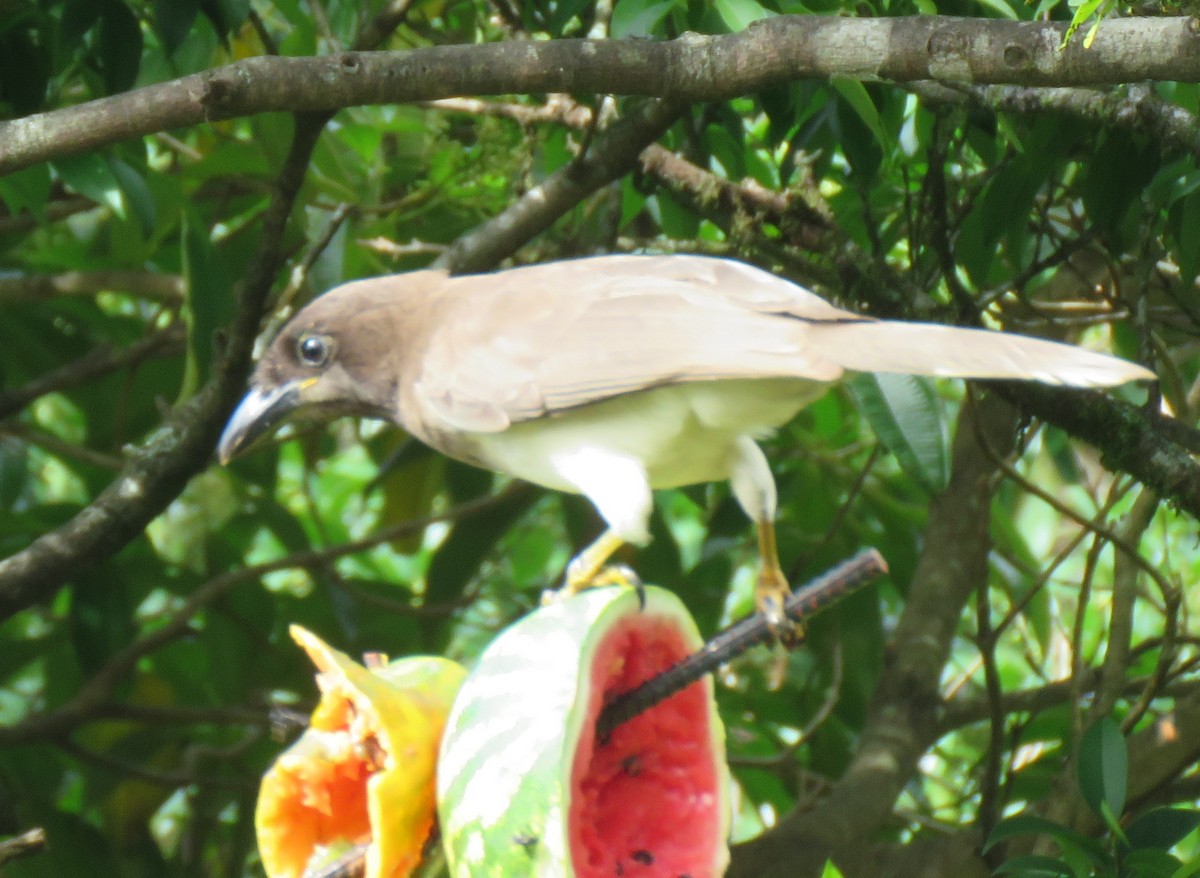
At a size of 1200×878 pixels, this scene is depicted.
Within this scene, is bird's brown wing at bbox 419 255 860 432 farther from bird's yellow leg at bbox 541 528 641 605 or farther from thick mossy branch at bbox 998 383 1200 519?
thick mossy branch at bbox 998 383 1200 519

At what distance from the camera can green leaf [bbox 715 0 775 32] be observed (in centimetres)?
253

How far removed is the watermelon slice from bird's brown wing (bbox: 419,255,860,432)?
0.38 metres

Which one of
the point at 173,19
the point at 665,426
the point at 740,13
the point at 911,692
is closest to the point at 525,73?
the point at 740,13

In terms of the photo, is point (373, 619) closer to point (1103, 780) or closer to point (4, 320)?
point (4, 320)

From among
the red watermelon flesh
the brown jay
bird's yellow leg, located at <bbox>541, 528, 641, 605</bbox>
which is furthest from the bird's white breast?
the red watermelon flesh

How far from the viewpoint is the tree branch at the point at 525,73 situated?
2297mm

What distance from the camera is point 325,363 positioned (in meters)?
2.81

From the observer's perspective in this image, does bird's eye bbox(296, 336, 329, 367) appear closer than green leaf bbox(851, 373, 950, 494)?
Yes

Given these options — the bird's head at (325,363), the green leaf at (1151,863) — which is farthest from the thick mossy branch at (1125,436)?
the bird's head at (325,363)

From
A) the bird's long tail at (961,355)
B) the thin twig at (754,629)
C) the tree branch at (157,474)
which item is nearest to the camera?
the thin twig at (754,629)

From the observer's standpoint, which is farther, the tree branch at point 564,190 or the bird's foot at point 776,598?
the tree branch at point 564,190

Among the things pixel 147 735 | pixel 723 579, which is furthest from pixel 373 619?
pixel 723 579

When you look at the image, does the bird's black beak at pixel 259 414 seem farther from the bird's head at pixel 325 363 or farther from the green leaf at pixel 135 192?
the green leaf at pixel 135 192

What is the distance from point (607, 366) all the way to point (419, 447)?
2.09 m
